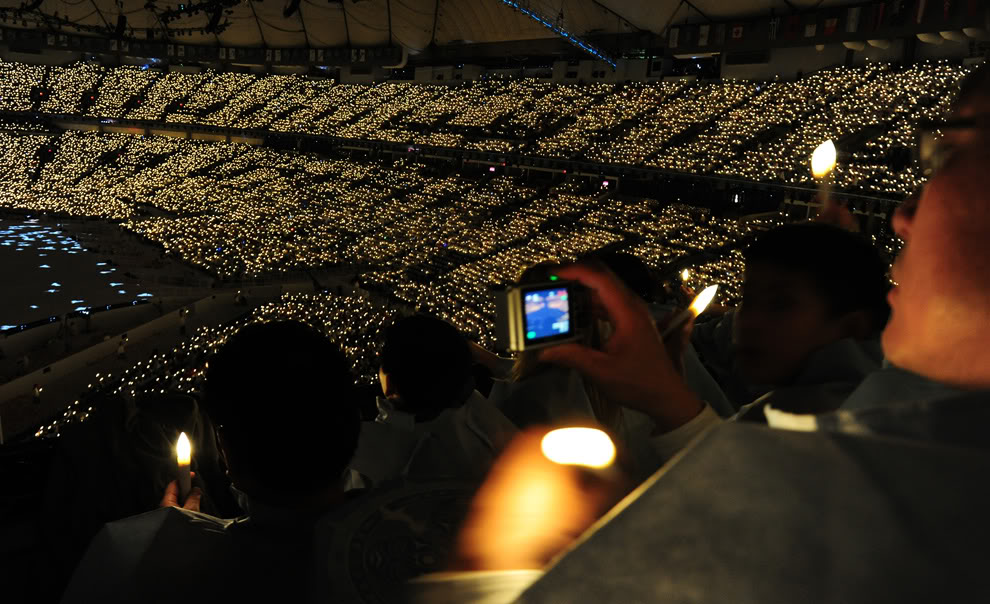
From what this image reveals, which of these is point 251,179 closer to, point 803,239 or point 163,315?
point 163,315

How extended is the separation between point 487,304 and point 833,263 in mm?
11725

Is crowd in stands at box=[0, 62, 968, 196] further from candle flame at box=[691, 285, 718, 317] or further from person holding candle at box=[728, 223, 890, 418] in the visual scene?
candle flame at box=[691, 285, 718, 317]

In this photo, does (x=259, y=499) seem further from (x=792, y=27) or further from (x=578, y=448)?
(x=792, y=27)

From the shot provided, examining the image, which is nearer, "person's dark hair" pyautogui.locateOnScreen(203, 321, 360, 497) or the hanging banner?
"person's dark hair" pyautogui.locateOnScreen(203, 321, 360, 497)

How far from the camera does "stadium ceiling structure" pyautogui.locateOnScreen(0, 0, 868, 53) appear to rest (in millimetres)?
20453

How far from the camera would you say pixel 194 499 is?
180 centimetres

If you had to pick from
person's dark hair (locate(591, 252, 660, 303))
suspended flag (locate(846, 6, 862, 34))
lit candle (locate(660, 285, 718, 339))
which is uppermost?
suspended flag (locate(846, 6, 862, 34))

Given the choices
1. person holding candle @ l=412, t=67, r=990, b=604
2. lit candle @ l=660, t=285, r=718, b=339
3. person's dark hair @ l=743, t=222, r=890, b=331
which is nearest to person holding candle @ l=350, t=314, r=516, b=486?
lit candle @ l=660, t=285, r=718, b=339

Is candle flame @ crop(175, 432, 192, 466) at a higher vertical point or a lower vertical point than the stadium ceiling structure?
lower

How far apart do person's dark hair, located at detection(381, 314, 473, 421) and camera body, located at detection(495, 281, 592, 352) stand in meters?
0.68

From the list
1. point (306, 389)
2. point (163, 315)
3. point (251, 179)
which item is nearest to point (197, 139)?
point (251, 179)

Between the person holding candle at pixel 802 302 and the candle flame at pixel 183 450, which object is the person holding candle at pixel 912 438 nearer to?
the person holding candle at pixel 802 302

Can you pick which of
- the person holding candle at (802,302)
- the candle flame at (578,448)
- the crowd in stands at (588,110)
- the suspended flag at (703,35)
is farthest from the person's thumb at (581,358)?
the suspended flag at (703,35)

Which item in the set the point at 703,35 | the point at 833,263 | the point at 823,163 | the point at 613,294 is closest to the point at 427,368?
the point at 613,294
